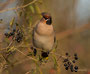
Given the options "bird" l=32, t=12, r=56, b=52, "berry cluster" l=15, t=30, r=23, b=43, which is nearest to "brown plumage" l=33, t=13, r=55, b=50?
"bird" l=32, t=12, r=56, b=52

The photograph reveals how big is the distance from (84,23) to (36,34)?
415 centimetres

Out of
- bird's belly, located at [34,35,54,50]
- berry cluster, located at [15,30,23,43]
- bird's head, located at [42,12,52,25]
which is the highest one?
bird's head, located at [42,12,52,25]

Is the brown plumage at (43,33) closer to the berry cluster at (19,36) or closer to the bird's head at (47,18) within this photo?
the bird's head at (47,18)

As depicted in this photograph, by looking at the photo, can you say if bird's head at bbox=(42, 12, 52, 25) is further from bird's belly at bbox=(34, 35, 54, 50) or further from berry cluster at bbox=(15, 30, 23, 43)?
berry cluster at bbox=(15, 30, 23, 43)

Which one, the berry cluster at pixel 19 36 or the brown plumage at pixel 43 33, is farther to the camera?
the brown plumage at pixel 43 33

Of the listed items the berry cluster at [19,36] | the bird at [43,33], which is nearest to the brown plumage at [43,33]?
the bird at [43,33]

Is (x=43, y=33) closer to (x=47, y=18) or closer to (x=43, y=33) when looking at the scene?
(x=43, y=33)

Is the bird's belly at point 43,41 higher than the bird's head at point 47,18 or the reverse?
the reverse

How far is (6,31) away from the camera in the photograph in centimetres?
260

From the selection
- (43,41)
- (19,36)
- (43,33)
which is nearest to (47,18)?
(43,33)

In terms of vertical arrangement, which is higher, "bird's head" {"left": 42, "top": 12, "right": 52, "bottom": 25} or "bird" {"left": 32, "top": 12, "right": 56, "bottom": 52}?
"bird's head" {"left": 42, "top": 12, "right": 52, "bottom": 25}

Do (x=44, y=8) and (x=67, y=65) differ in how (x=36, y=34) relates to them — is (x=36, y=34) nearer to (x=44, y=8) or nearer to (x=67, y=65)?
(x=44, y=8)

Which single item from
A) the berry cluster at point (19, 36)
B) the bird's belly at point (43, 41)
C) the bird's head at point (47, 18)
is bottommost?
the bird's belly at point (43, 41)

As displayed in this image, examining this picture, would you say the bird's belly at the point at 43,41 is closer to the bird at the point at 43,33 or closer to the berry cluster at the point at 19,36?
the bird at the point at 43,33
